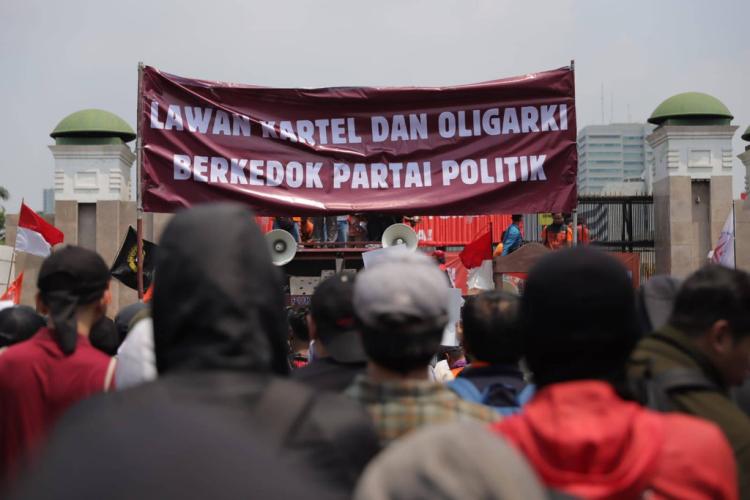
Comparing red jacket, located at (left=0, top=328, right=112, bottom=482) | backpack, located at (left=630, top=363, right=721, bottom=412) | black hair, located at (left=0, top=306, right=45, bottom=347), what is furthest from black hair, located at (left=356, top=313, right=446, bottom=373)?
black hair, located at (left=0, top=306, right=45, bottom=347)

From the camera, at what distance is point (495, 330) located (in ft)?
12.2

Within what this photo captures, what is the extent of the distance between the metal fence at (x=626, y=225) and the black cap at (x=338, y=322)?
18825 millimetres

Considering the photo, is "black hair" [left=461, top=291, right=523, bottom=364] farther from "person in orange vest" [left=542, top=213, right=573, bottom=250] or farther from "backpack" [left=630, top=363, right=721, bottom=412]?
"person in orange vest" [left=542, top=213, right=573, bottom=250]

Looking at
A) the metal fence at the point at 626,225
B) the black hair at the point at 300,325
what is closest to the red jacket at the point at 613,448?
the black hair at the point at 300,325

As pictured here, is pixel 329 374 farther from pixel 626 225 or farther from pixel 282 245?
pixel 626 225

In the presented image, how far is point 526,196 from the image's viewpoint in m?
8.59

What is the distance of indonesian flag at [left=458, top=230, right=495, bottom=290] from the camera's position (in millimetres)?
12578

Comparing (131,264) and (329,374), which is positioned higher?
(131,264)

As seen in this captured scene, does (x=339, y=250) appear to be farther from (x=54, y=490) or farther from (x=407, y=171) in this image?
(x=54, y=490)

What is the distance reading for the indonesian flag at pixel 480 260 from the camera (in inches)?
495

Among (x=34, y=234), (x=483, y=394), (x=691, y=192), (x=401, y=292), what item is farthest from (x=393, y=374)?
(x=691, y=192)

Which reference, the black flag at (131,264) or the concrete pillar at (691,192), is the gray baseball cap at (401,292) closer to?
the black flag at (131,264)

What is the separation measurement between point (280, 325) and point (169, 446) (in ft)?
1.40

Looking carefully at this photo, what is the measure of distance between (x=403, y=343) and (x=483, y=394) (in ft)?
3.19
